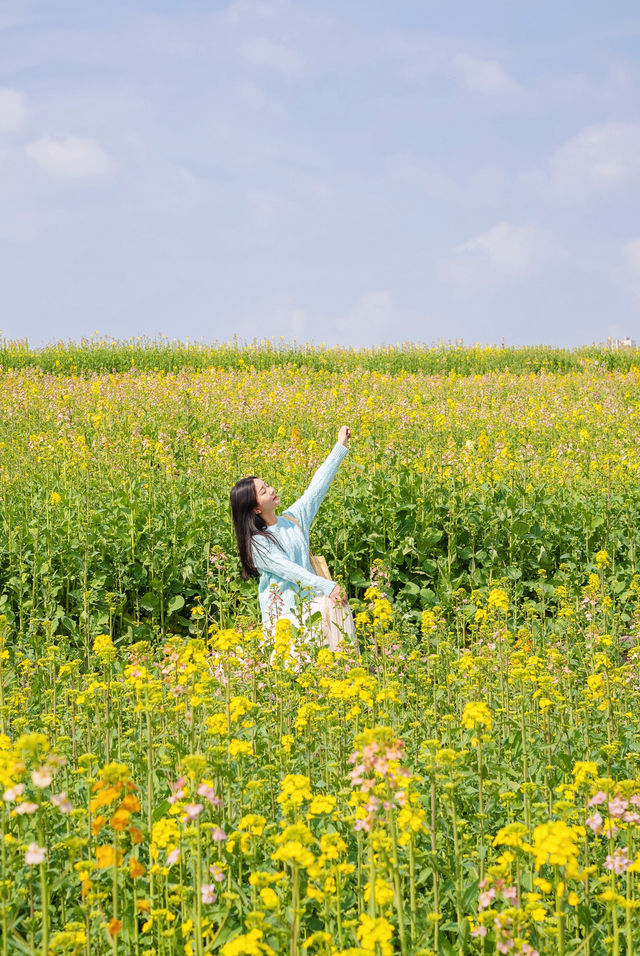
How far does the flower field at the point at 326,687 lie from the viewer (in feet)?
7.67

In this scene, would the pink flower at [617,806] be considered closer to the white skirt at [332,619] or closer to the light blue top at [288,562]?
the white skirt at [332,619]

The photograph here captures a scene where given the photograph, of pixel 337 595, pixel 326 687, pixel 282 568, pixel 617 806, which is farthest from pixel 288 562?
pixel 617 806

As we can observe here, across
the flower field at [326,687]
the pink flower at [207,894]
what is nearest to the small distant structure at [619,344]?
the flower field at [326,687]

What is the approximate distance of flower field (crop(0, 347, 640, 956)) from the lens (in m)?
2.34

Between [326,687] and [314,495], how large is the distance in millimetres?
3030

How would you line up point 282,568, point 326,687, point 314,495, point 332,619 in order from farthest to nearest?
point 314,495, point 282,568, point 332,619, point 326,687

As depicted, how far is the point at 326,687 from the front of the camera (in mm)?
4129

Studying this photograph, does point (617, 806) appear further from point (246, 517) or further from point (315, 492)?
point (315, 492)

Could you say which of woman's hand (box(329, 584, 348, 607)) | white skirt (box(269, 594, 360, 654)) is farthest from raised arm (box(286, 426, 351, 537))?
woman's hand (box(329, 584, 348, 607))

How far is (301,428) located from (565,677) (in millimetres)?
8337

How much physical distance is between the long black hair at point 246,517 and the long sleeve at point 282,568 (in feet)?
0.23

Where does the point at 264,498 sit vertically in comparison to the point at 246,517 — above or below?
above

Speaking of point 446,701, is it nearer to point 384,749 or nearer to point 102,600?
point 384,749

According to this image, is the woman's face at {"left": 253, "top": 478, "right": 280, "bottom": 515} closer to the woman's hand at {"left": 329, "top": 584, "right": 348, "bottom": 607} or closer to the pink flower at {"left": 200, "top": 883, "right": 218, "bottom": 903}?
the woman's hand at {"left": 329, "top": 584, "right": 348, "bottom": 607}
